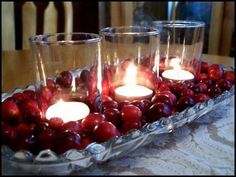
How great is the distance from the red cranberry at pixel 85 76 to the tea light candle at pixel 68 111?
2.0 inches

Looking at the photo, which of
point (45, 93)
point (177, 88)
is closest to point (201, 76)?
point (177, 88)

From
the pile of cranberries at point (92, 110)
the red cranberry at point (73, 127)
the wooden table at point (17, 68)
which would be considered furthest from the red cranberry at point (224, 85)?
the wooden table at point (17, 68)

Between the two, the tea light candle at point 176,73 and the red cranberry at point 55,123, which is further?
the tea light candle at point 176,73

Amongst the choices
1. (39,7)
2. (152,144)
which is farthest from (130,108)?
(39,7)

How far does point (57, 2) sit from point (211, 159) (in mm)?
1697

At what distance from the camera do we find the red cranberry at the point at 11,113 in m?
0.48

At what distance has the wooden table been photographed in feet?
2.90

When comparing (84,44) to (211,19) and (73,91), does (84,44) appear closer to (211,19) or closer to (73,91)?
(73,91)

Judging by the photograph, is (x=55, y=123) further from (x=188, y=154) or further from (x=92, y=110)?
(x=188, y=154)

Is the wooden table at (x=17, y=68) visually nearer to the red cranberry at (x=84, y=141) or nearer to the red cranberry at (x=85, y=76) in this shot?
the red cranberry at (x=85, y=76)

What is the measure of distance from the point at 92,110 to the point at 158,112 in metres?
0.11

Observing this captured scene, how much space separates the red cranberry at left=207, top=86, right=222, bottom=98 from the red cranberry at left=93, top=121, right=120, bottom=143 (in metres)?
0.25

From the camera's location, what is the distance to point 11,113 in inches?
19.0

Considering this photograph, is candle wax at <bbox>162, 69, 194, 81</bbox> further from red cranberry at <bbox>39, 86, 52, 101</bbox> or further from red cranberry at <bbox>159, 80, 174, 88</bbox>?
red cranberry at <bbox>39, 86, 52, 101</bbox>
